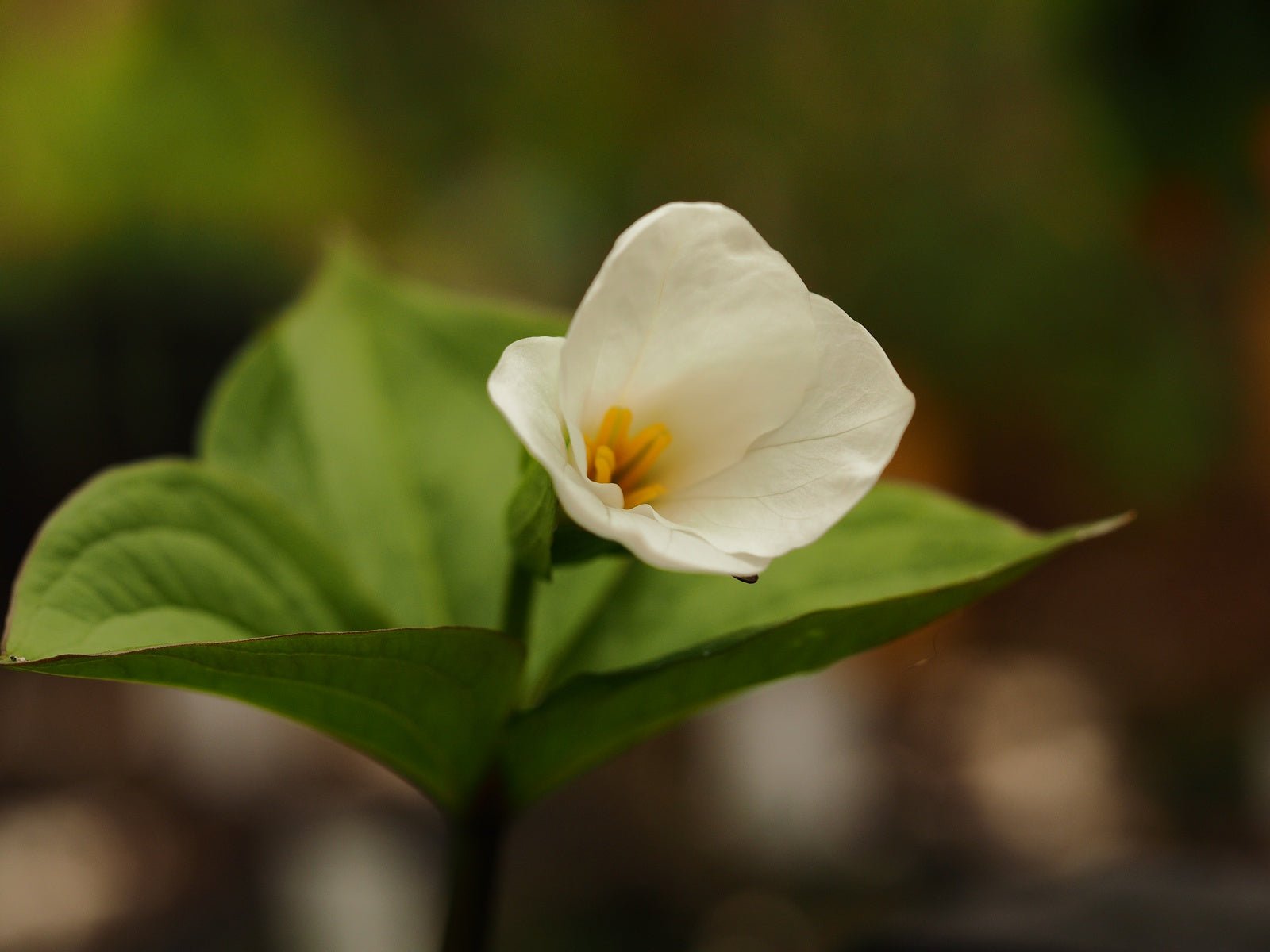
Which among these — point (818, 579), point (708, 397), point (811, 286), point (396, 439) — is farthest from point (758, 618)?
point (811, 286)

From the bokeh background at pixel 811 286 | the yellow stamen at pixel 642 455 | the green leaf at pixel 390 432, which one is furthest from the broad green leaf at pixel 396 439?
the bokeh background at pixel 811 286

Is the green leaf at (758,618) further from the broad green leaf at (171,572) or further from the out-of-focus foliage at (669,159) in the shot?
the out-of-focus foliage at (669,159)

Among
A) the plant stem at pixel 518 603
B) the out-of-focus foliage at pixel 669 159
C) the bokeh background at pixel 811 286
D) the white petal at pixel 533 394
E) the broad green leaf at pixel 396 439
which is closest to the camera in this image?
the white petal at pixel 533 394

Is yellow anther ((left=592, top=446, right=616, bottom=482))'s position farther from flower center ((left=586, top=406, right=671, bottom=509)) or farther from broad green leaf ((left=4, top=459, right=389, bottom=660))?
broad green leaf ((left=4, top=459, right=389, bottom=660))

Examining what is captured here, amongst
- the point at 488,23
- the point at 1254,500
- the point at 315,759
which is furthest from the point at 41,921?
the point at 1254,500

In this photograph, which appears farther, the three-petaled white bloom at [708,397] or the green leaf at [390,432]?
the green leaf at [390,432]

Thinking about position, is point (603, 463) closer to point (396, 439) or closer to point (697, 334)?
Result: point (697, 334)
